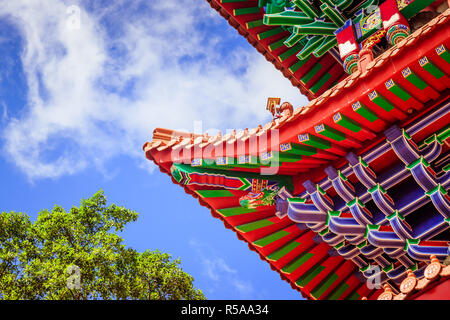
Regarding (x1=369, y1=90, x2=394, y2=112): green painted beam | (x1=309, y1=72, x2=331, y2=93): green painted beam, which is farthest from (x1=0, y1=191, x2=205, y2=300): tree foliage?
(x1=369, y1=90, x2=394, y2=112): green painted beam

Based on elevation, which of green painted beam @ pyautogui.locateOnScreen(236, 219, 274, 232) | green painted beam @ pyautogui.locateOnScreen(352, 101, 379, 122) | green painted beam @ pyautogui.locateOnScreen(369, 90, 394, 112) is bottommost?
green painted beam @ pyautogui.locateOnScreen(236, 219, 274, 232)

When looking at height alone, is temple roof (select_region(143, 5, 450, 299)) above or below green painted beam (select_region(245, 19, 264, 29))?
below

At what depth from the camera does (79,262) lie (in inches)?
341

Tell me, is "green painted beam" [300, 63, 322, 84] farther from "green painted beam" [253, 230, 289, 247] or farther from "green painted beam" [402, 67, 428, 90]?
"green painted beam" [402, 67, 428, 90]

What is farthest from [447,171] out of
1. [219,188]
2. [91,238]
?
[91,238]

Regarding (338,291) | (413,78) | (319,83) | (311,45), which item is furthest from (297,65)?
(413,78)

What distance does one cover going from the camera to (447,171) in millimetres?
5152

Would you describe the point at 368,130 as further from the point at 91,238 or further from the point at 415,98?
the point at 91,238

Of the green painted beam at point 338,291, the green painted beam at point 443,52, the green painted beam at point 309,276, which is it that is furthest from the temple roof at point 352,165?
the green painted beam at point 338,291

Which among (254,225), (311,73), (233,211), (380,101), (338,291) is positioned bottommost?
(338,291)

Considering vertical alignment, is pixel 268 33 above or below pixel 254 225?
above

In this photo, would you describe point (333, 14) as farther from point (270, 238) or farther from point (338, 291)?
point (338, 291)

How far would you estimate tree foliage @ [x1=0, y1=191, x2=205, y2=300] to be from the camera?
8.38 metres

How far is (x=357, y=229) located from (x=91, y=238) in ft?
19.2
